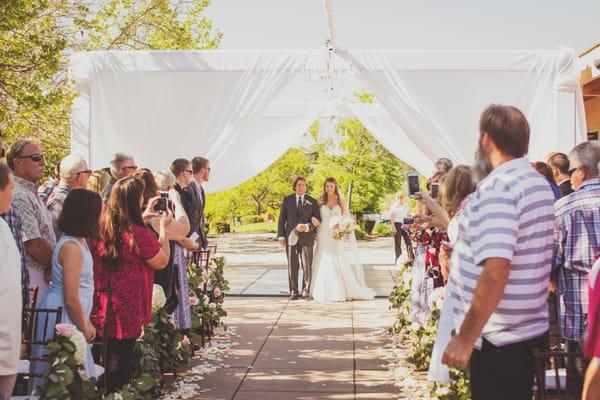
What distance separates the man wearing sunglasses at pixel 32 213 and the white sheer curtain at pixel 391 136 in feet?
16.5

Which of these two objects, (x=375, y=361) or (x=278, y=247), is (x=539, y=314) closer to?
(x=375, y=361)

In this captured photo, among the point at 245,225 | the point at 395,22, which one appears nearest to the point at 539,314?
the point at 395,22

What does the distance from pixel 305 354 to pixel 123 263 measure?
3178mm

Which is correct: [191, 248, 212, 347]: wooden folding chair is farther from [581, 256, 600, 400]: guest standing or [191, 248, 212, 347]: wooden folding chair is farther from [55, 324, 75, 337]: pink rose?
[581, 256, 600, 400]: guest standing

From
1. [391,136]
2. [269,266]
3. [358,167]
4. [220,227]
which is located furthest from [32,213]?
[220,227]

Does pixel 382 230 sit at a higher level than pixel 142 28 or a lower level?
lower

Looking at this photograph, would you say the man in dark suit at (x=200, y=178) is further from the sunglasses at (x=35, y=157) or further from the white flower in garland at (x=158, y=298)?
the sunglasses at (x=35, y=157)

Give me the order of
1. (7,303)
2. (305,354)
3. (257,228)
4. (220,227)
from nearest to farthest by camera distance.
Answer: (7,303)
(305,354)
(220,227)
(257,228)

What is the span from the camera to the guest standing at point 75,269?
3.99 m

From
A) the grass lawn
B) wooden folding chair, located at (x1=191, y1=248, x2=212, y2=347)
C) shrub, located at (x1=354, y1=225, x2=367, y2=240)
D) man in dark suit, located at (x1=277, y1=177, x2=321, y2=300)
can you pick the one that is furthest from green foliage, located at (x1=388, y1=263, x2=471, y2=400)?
the grass lawn

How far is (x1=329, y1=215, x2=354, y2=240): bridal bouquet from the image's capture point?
1113 centimetres

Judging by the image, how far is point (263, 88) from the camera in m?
8.66

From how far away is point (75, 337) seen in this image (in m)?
3.67

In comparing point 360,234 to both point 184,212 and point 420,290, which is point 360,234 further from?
point 184,212
